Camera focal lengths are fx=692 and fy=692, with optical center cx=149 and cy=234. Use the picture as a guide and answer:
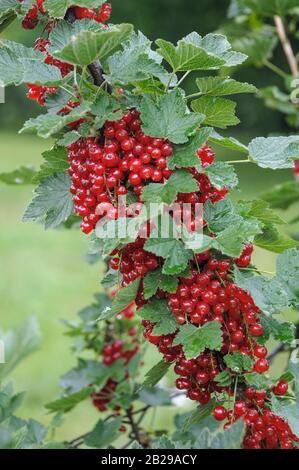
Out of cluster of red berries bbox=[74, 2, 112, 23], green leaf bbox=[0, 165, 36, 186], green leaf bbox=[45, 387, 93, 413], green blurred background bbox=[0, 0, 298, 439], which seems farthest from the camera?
green blurred background bbox=[0, 0, 298, 439]

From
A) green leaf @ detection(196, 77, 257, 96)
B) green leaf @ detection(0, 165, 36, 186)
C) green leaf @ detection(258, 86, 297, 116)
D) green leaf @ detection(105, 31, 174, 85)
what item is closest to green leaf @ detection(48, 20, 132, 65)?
green leaf @ detection(105, 31, 174, 85)

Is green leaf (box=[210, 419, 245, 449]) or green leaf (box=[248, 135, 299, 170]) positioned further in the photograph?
green leaf (box=[248, 135, 299, 170])

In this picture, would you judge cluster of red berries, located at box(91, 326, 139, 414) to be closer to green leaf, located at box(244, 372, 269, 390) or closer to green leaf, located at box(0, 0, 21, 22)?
green leaf, located at box(244, 372, 269, 390)

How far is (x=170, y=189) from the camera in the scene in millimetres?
755

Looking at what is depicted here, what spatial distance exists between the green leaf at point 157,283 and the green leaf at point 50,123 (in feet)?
0.65

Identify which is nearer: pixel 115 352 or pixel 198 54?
pixel 198 54

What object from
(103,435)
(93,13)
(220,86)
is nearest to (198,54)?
(220,86)

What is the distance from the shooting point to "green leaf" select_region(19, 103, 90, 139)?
715mm

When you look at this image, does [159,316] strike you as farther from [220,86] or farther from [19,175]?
[19,175]

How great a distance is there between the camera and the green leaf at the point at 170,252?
75cm

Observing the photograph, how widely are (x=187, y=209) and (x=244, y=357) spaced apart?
0.18m

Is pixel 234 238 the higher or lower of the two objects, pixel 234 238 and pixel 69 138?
the lower

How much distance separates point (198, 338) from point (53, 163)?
294 millimetres

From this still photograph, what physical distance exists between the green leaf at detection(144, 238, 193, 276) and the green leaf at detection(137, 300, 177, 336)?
67mm
